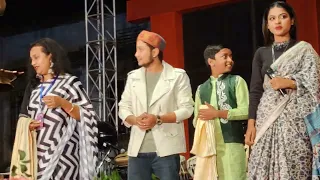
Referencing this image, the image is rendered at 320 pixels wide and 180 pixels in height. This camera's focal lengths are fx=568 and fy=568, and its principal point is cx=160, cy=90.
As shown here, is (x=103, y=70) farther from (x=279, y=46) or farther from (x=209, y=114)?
(x=279, y=46)

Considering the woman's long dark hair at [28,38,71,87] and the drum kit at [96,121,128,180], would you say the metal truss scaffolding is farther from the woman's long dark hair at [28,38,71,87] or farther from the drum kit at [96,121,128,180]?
the woman's long dark hair at [28,38,71,87]

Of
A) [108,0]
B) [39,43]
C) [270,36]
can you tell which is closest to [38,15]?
[108,0]

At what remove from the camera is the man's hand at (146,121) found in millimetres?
3072

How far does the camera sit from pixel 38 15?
411 inches

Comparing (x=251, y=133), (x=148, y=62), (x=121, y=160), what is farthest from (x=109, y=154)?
(x=251, y=133)

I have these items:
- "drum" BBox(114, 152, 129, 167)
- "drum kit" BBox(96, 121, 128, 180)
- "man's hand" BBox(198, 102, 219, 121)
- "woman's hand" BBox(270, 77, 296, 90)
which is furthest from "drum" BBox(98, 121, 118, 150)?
"woman's hand" BBox(270, 77, 296, 90)

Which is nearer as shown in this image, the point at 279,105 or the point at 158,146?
the point at 279,105

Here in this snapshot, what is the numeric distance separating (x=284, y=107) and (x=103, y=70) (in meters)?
5.75

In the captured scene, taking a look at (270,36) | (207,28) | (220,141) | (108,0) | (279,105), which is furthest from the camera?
(108,0)

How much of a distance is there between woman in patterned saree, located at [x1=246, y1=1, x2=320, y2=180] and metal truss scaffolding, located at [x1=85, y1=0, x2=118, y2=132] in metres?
5.50

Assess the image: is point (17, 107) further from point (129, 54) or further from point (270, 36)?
point (270, 36)

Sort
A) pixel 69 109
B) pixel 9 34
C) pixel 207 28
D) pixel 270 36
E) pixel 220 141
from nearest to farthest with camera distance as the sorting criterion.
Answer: pixel 270 36
pixel 69 109
pixel 220 141
pixel 207 28
pixel 9 34

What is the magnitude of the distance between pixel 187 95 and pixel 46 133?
84 centimetres

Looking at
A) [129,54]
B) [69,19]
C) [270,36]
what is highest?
[69,19]
